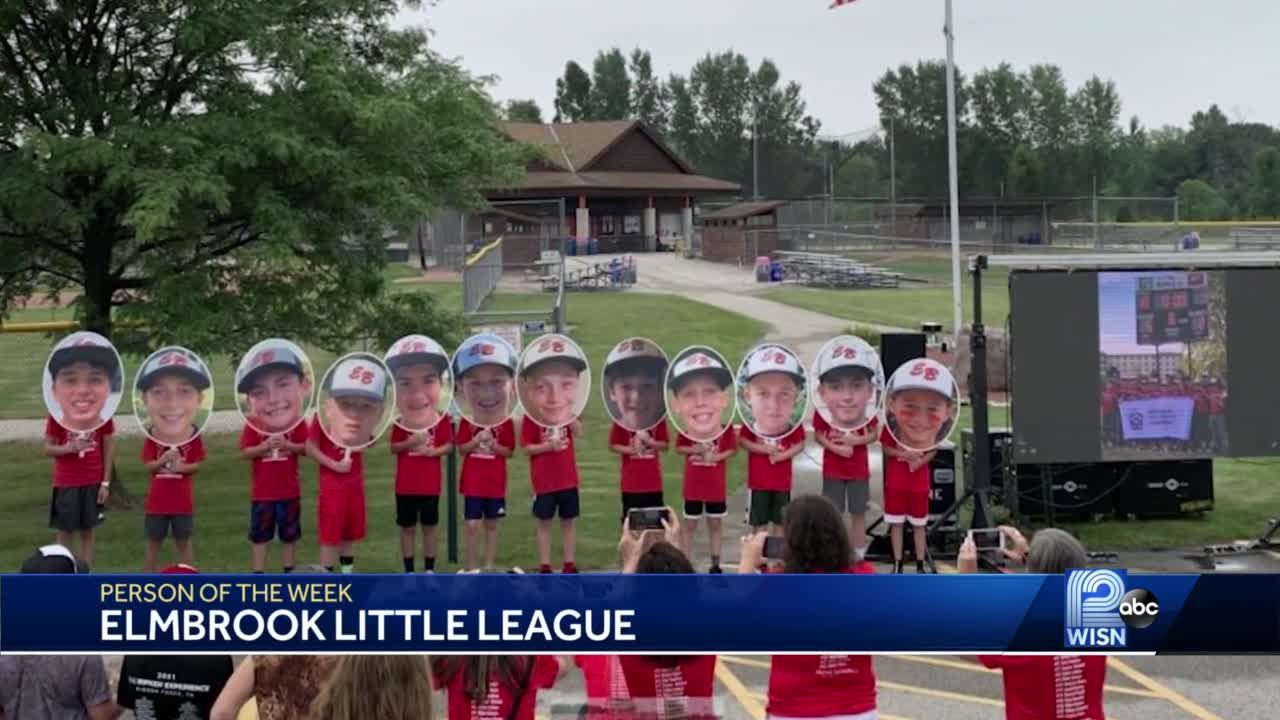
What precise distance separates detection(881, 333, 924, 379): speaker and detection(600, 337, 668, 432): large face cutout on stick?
2195mm

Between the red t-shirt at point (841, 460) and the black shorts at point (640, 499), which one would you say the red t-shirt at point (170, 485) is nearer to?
the black shorts at point (640, 499)

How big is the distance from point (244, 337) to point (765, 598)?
9014 mm

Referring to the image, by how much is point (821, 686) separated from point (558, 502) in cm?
561

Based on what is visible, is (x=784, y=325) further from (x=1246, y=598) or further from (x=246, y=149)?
(x=1246, y=598)

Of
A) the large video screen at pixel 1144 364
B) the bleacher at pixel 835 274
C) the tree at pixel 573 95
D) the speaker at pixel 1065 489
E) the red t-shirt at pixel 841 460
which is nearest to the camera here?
the red t-shirt at pixel 841 460

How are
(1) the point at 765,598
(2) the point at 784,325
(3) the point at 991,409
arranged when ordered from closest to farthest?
(1) the point at 765,598 < (3) the point at 991,409 < (2) the point at 784,325

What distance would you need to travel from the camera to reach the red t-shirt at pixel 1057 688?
5.33 metres

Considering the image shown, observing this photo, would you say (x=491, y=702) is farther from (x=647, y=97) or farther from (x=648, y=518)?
(x=647, y=97)

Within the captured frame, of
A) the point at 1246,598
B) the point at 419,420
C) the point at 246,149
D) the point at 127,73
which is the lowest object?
the point at 1246,598

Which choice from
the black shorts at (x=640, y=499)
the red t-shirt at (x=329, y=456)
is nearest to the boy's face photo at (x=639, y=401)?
the black shorts at (x=640, y=499)

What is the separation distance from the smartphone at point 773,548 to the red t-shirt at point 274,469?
5.31 meters

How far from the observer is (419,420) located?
1052 cm

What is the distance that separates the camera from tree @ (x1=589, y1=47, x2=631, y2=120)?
377 feet

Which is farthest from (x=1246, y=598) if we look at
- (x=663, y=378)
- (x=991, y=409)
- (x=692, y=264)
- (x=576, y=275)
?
(x=692, y=264)
